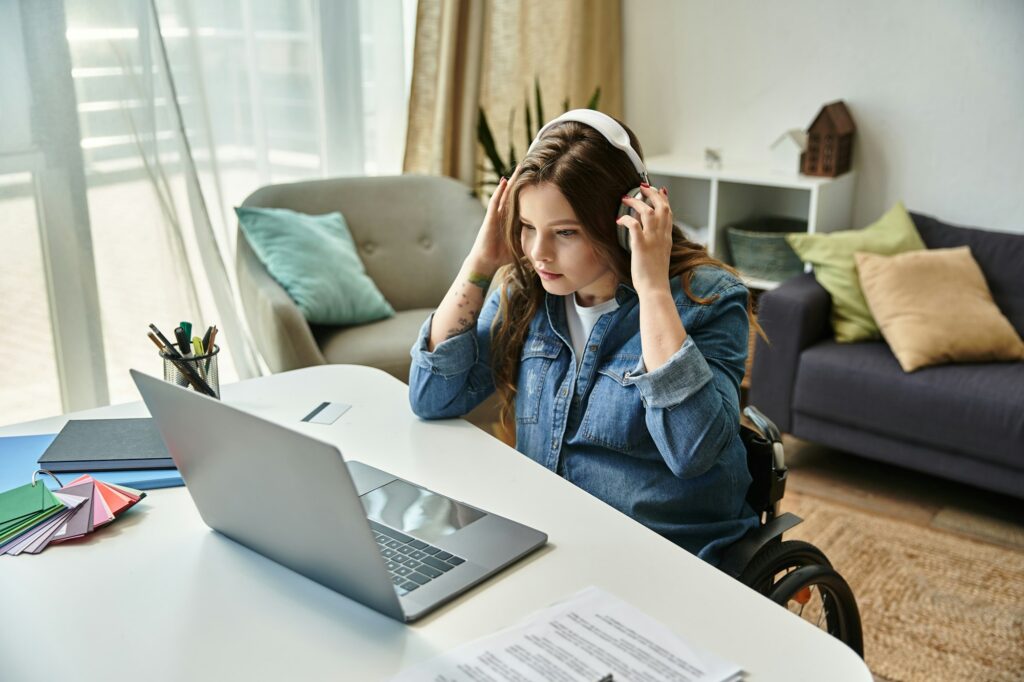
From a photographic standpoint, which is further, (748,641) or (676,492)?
(676,492)

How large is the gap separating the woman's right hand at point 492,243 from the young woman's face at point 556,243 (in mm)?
87

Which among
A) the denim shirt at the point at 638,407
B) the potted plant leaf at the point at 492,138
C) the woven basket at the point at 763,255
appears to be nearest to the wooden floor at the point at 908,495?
the woven basket at the point at 763,255

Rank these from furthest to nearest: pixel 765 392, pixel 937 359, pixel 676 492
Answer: pixel 765 392, pixel 937 359, pixel 676 492

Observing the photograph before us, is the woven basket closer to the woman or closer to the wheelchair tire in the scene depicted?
the woman

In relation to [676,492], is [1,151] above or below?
above

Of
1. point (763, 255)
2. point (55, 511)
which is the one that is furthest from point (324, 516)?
point (763, 255)

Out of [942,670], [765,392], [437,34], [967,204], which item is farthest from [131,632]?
[967,204]

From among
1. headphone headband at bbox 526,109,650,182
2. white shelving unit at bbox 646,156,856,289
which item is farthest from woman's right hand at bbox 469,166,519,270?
white shelving unit at bbox 646,156,856,289

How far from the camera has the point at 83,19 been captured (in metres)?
2.54

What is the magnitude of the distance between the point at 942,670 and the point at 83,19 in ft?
8.46

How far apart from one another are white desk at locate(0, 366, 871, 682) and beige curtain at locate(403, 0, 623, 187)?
2.30 m

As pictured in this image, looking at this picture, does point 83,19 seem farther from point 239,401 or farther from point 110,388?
point 239,401

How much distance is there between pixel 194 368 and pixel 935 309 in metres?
2.14

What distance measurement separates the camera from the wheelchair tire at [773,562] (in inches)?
50.3
